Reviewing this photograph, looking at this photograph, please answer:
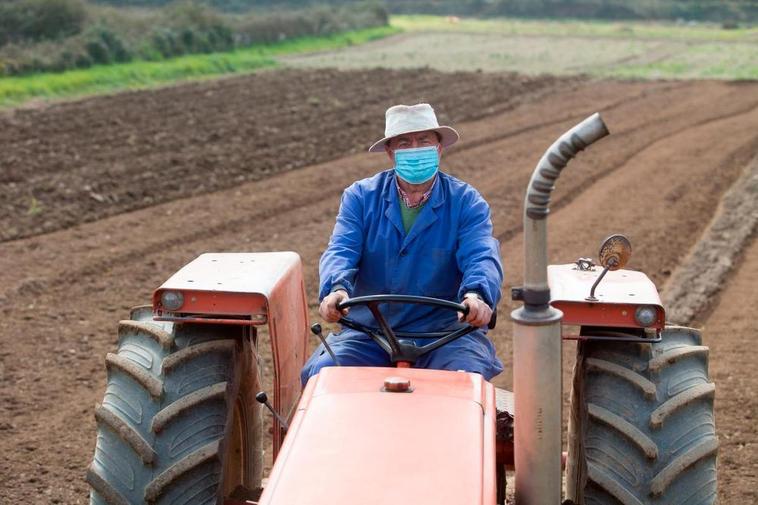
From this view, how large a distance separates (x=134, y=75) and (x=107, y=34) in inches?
83.4

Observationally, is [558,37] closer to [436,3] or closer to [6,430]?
[436,3]

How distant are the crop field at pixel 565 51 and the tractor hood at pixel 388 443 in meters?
24.6

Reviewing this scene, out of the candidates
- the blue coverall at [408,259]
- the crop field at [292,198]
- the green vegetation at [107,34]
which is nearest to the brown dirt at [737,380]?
the crop field at [292,198]

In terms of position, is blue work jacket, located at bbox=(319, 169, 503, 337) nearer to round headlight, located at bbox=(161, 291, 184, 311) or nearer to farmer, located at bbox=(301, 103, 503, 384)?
farmer, located at bbox=(301, 103, 503, 384)

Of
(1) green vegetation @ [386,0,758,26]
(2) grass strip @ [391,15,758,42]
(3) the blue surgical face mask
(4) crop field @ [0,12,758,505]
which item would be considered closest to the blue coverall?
(3) the blue surgical face mask

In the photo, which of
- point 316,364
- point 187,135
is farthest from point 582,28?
point 316,364

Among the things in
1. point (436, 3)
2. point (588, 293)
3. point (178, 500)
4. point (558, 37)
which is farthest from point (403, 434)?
point (436, 3)

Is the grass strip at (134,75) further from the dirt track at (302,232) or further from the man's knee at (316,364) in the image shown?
the man's knee at (316,364)

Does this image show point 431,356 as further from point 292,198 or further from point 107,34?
point 107,34

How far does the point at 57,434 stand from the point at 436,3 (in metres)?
56.9

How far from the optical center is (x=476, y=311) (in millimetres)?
4164

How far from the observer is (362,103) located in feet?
70.1

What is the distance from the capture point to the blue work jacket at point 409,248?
4.66 metres

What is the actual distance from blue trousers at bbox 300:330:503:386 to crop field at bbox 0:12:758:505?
1.70 m
